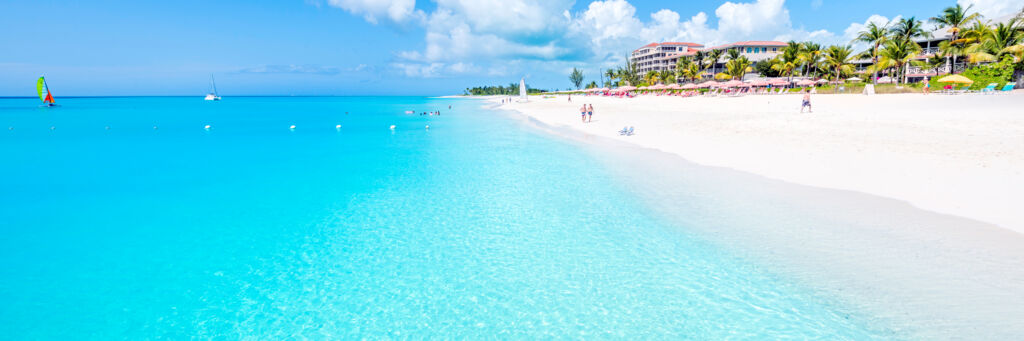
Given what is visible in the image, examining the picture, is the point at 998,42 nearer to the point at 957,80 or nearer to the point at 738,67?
the point at 957,80

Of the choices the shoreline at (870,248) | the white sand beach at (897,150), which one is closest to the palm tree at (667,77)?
the white sand beach at (897,150)

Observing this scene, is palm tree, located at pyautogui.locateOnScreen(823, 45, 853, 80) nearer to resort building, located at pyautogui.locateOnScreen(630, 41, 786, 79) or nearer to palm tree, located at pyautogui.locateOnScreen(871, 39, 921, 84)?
palm tree, located at pyautogui.locateOnScreen(871, 39, 921, 84)

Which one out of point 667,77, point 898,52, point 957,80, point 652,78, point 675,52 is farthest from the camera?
point 675,52

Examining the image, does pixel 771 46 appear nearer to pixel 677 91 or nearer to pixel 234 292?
pixel 677 91

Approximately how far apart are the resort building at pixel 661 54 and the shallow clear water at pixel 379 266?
128 meters

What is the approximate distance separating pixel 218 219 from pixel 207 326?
634 centimetres

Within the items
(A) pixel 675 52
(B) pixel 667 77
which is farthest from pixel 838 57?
(A) pixel 675 52

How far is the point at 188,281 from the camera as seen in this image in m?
7.82

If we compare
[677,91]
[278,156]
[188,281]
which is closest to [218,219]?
[188,281]

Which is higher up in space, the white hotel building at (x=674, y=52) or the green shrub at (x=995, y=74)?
the white hotel building at (x=674, y=52)

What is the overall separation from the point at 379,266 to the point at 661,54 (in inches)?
5674

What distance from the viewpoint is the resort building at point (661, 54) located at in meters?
132

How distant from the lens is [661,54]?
138 m

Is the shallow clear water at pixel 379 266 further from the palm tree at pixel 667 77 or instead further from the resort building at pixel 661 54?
the resort building at pixel 661 54
